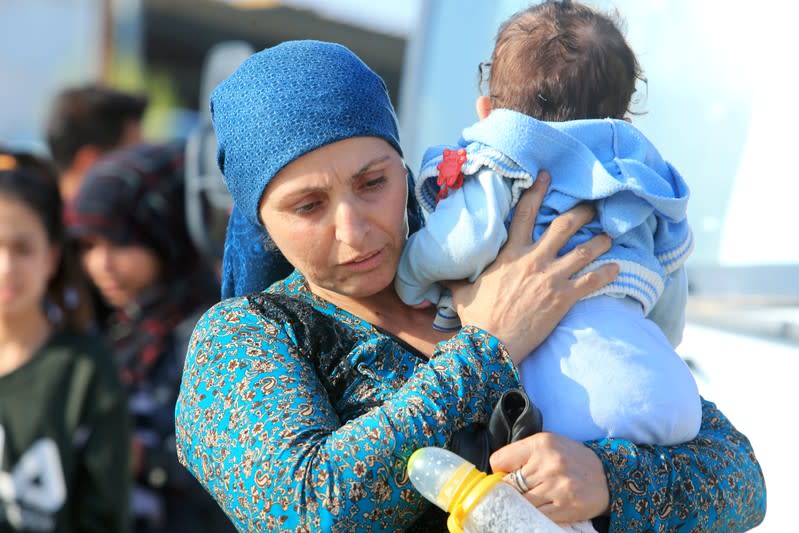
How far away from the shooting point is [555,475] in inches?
59.2

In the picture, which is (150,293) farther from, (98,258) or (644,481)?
(644,481)

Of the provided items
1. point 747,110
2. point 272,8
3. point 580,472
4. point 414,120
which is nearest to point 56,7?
point 272,8

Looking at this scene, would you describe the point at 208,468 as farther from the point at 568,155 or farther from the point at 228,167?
the point at 568,155

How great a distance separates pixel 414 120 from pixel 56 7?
4.55 meters

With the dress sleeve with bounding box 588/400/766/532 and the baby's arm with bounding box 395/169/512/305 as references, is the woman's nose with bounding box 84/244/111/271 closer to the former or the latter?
the baby's arm with bounding box 395/169/512/305

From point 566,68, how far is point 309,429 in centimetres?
77

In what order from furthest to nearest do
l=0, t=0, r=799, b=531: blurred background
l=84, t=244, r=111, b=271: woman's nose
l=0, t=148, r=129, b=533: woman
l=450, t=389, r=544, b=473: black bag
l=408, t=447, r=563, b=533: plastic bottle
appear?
l=84, t=244, r=111, b=271: woman's nose < l=0, t=148, r=129, b=533: woman < l=0, t=0, r=799, b=531: blurred background < l=450, t=389, r=544, b=473: black bag < l=408, t=447, r=563, b=533: plastic bottle

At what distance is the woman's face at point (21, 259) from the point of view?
3.54 metres

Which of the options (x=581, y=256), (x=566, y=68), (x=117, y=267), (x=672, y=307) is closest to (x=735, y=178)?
(x=672, y=307)

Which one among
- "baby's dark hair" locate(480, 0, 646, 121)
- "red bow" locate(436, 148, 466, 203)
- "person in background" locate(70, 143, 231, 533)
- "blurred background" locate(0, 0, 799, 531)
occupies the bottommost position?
"person in background" locate(70, 143, 231, 533)

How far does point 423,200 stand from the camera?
6.11 ft

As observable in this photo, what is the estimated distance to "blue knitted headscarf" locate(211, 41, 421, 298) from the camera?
1.77m

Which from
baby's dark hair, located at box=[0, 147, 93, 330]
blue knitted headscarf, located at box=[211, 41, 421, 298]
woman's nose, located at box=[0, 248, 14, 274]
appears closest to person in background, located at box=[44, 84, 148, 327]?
baby's dark hair, located at box=[0, 147, 93, 330]

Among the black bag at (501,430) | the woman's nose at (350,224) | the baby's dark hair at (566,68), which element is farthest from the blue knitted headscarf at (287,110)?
the black bag at (501,430)
